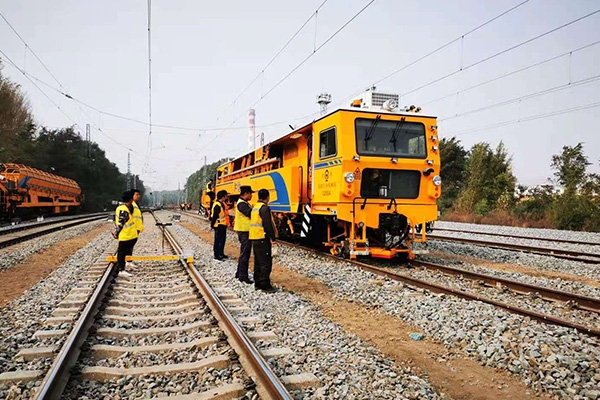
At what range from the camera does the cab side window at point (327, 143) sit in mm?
9492

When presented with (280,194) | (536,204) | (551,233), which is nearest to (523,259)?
(280,194)

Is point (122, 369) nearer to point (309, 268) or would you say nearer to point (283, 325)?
point (283, 325)

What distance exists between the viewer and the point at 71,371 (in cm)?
357

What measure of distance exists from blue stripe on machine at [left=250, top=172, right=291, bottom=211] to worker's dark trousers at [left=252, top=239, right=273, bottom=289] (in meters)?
4.20

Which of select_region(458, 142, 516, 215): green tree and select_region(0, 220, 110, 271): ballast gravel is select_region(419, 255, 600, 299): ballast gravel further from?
select_region(458, 142, 516, 215): green tree

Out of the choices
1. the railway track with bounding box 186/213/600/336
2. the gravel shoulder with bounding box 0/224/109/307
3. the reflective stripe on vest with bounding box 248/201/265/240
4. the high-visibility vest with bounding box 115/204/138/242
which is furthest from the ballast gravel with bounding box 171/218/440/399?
the gravel shoulder with bounding box 0/224/109/307

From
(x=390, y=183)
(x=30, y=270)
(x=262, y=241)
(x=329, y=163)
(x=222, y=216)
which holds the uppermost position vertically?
(x=329, y=163)

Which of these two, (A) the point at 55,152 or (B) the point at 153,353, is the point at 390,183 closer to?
(B) the point at 153,353

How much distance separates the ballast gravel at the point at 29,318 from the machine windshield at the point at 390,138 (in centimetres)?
629

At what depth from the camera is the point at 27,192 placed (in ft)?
84.5

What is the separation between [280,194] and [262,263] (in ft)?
16.5

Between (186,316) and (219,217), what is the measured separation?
5387 millimetres

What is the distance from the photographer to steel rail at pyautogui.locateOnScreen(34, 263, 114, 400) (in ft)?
10.3

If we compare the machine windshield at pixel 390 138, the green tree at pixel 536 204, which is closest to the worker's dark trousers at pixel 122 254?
the machine windshield at pixel 390 138
